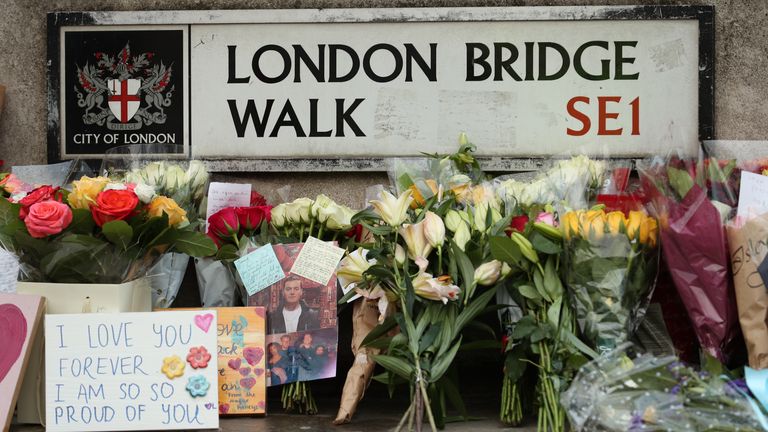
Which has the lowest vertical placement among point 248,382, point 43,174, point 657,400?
point 248,382

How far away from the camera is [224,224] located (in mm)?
3078

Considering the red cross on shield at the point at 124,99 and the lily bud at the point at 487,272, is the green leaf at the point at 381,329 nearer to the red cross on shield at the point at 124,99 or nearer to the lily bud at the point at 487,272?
the lily bud at the point at 487,272

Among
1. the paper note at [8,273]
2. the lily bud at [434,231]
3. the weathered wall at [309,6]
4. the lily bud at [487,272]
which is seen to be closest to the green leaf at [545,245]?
the lily bud at [487,272]

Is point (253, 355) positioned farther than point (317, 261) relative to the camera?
No

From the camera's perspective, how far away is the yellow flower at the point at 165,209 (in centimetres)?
272

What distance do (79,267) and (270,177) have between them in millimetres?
1106

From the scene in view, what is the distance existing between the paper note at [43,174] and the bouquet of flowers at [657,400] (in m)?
2.28

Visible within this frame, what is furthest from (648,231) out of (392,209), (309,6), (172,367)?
(309,6)

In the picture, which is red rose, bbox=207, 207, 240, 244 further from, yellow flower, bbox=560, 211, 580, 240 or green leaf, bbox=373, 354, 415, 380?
yellow flower, bbox=560, 211, 580, 240

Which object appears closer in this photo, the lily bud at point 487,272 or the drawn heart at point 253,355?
the lily bud at point 487,272

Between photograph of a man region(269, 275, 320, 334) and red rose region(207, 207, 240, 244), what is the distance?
292 millimetres

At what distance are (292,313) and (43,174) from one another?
1.26 metres

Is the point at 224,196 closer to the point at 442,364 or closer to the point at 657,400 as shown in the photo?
the point at 442,364

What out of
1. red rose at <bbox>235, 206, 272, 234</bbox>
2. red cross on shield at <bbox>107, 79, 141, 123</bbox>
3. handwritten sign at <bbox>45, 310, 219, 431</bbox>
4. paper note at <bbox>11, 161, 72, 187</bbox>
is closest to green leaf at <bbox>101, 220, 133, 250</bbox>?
handwritten sign at <bbox>45, 310, 219, 431</bbox>
